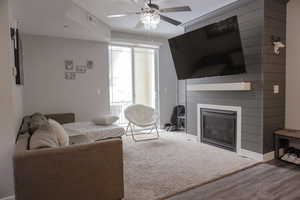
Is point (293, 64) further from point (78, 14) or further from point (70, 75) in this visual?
point (70, 75)

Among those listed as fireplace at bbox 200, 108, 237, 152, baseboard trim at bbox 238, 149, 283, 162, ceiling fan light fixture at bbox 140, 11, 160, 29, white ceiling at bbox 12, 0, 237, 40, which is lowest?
baseboard trim at bbox 238, 149, 283, 162

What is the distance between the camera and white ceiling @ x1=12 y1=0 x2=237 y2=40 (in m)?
2.63

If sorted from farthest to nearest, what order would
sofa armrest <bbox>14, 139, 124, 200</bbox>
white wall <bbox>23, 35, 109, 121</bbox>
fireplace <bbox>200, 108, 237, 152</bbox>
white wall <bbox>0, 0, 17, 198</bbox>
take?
white wall <bbox>23, 35, 109, 121</bbox> < fireplace <bbox>200, 108, 237, 152</bbox> < white wall <bbox>0, 0, 17, 198</bbox> < sofa armrest <bbox>14, 139, 124, 200</bbox>

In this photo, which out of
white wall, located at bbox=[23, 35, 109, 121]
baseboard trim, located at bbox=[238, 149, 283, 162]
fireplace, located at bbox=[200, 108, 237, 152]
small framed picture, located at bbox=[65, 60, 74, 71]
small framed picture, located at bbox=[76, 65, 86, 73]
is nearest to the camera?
baseboard trim, located at bbox=[238, 149, 283, 162]

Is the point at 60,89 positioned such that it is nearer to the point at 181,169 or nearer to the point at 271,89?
the point at 181,169

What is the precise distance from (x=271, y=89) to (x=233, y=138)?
1069mm

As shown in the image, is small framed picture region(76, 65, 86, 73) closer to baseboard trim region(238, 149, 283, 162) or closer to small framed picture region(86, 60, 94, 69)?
small framed picture region(86, 60, 94, 69)

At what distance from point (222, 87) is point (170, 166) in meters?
1.72

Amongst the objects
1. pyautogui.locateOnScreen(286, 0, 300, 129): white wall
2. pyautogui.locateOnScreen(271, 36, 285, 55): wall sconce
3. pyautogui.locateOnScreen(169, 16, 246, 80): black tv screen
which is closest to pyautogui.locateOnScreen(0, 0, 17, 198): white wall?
pyautogui.locateOnScreen(169, 16, 246, 80): black tv screen

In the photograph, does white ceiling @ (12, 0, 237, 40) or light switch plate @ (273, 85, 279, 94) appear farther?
light switch plate @ (273, 85, 279, 94)

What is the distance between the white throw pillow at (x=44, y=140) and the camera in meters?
1.77

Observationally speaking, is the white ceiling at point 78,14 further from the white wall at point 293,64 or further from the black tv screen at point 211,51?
the white wall at point 293,64

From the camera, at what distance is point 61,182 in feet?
5.57

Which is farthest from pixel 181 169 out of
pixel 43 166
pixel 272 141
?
pixel 43 166
